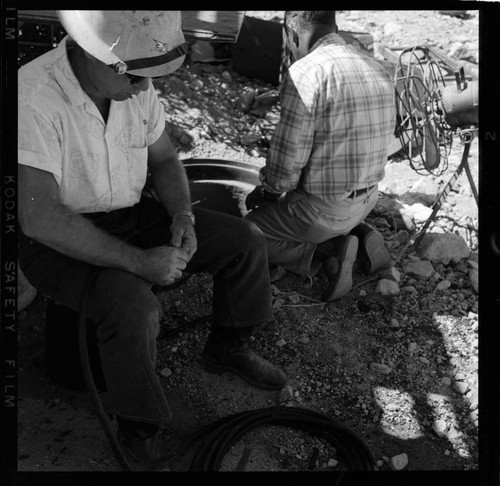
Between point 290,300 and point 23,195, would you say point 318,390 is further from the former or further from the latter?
point 23,195

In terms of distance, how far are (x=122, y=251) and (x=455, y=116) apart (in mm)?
→ 2476

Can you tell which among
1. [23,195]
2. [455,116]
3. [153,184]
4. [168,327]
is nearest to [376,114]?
[455,116]

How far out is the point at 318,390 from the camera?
363 cm

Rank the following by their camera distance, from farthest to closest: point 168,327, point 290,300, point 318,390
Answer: point 290,300 < point 168,327 < point 318,390

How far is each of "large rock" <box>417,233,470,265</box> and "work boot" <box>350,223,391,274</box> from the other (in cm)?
29

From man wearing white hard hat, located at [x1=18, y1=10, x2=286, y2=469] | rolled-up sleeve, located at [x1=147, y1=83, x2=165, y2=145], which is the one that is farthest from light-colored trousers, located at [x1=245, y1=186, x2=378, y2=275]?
rolled-up sleeve, located at [x1=147, y1=83, x2=165, y2=145]

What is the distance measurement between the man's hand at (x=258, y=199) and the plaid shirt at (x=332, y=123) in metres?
0.17

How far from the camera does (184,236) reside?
3209 mm

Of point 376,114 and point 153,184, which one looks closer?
point 153,184

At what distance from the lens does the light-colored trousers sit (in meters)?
4.05

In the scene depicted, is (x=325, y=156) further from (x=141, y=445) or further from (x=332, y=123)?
(x=141, y=445)

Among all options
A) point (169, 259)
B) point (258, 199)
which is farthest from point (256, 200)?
point (169, 259)

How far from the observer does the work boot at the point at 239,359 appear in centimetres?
352

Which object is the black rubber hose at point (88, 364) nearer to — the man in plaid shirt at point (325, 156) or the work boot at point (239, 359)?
the work boot at point (239, 359)
